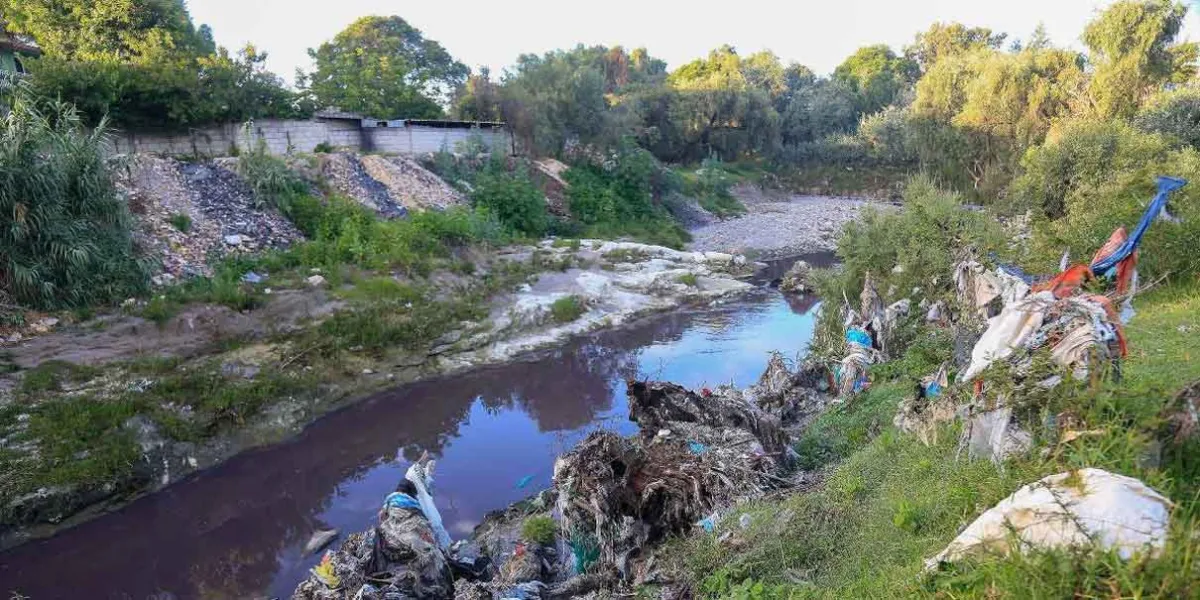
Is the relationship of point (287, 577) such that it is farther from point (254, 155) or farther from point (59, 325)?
point (254, 155)

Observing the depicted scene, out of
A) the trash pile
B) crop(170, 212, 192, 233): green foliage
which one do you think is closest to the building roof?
crop(170, 212, 192, 233): green foliage

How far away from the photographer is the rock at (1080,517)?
2979mm

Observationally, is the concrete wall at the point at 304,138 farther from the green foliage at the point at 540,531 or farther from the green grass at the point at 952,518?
the green grass at the point at 952,518

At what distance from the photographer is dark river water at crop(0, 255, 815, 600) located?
8688 mm

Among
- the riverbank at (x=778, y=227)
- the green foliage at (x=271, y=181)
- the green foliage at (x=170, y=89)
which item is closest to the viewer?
the green foliage at (x=170, y=89)

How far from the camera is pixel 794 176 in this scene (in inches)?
1815

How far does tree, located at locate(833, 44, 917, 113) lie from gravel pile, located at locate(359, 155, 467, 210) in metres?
40.8

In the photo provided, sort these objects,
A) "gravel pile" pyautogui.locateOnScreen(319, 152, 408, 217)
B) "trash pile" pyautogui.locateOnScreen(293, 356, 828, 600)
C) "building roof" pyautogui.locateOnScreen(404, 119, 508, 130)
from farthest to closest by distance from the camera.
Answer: "building roof" pyautogui.locateOnScreen(404, 119, 508, 130), "gravel pile" pyautogui.locateOnScreen(319, 152, 408, 217), "trash pile" pyautogui.locateOnScreen(293, 356, 828, 600)

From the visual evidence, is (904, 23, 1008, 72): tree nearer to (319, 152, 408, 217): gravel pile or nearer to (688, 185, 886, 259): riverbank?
(688, 185, 886, 259): riverbank

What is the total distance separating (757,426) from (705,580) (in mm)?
3107

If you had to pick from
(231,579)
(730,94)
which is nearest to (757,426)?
(231,579)

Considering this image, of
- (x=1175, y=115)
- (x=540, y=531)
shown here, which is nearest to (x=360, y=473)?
(x=540, y=531)

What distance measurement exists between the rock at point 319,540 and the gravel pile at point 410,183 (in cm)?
1538

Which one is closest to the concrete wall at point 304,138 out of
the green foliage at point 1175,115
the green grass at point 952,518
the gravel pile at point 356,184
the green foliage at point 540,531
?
the gravel pile at point 356,184
